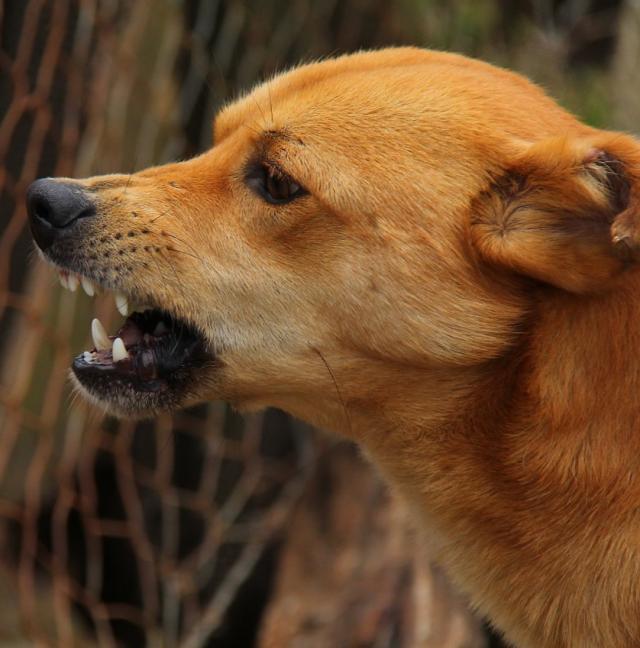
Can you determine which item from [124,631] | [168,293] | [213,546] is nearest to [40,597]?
[124,631]

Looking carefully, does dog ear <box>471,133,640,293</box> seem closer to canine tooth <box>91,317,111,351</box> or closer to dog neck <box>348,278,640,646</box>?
dog neck <box>348,278,640,646</box>

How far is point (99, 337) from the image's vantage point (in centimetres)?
305

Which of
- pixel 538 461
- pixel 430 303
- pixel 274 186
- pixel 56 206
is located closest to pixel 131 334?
pixel 56 206

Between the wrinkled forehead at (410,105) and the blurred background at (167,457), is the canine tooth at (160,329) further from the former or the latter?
the blurred background at (167,457)

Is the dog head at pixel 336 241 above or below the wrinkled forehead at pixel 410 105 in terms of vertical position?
below

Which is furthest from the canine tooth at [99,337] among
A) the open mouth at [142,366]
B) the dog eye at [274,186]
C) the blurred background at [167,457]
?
the blurred background at [167,457]

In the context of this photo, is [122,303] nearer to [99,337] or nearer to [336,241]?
[99,337]

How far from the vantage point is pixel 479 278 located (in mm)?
2809

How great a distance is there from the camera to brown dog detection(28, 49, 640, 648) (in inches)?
105

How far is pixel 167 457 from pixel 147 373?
7.04 feet

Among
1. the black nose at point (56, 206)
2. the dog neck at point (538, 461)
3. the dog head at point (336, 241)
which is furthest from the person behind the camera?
the black nose at point (56, 206)

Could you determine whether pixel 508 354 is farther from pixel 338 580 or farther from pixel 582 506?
pixel 338 580

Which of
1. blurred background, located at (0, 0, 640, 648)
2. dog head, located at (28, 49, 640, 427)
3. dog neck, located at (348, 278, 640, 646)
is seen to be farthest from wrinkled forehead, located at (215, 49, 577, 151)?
blurred background, located at (0, 0, 640, 648)

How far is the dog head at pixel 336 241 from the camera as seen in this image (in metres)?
2.79
